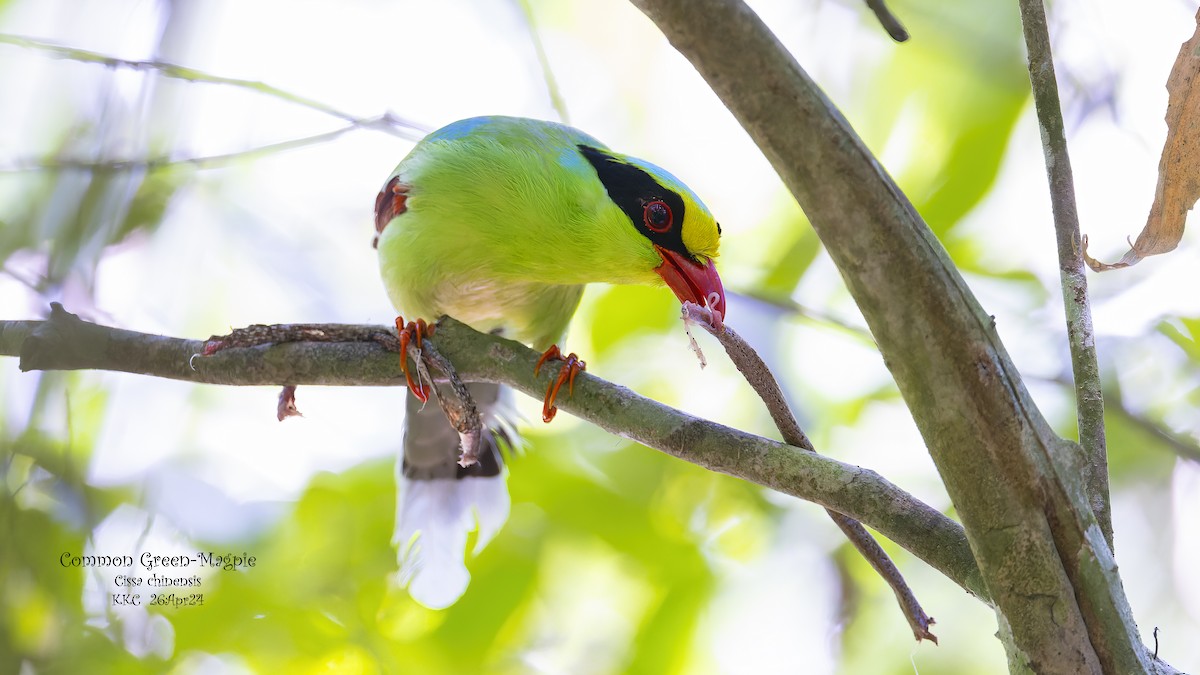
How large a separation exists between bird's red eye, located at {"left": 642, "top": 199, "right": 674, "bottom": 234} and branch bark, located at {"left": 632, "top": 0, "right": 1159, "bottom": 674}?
1377 mm

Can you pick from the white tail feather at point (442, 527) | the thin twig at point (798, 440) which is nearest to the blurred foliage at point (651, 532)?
the white tail feather at point (442, 527)

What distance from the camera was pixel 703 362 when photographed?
1.77 m

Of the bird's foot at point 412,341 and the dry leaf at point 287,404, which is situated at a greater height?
the bird's foot at point 412,341

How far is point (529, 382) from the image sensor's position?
2010mm

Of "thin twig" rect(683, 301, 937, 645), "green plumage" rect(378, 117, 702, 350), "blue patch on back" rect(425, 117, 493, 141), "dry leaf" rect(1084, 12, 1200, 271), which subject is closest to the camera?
"dry leaf" rect(1084, 12, 1200, 271)

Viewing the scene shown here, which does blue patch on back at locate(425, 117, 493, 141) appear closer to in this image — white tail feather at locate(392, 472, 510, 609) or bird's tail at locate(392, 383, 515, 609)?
bird's tail at locate(392, 383, 515, 609)

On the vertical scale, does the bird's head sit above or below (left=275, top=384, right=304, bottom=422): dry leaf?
above

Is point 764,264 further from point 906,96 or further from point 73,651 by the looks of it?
Answer: point 73,651

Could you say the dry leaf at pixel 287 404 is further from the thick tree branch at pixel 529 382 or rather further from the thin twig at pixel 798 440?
the thin twig at pixel 798 440

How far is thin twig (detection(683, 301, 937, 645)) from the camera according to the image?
1.52 m

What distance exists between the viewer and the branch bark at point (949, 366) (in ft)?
3.42

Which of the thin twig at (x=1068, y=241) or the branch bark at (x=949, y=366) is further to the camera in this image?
the thin twig at (x=1068, y=241)

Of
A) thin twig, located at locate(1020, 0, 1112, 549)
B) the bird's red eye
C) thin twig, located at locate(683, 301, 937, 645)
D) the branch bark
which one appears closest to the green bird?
the bird's red eye

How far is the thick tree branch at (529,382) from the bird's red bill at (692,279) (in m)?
0.54
